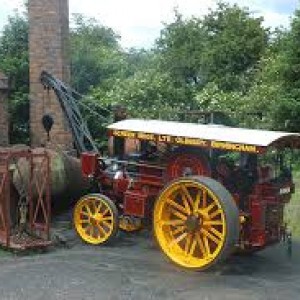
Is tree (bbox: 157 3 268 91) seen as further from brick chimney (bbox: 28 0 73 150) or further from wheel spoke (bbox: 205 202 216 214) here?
wheel spoke (bbox: 205 202 216 214)

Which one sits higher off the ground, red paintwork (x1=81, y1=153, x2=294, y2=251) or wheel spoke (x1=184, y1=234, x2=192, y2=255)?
red paintwork (x1=81, y1=153, x2=294, y2=251)

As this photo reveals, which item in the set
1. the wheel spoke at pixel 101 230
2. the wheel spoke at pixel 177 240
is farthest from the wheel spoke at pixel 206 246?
the wheel spoke at pixel 101 230

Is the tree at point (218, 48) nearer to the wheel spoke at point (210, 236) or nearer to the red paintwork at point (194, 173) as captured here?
the red paintwork at point (194, 173)

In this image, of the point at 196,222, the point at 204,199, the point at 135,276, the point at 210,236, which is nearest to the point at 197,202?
the point at 204,199

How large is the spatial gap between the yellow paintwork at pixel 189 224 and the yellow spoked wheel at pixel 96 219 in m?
1.37

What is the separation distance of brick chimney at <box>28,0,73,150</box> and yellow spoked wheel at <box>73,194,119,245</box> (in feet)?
17.6

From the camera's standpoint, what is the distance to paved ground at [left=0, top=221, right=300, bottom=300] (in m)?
8.44

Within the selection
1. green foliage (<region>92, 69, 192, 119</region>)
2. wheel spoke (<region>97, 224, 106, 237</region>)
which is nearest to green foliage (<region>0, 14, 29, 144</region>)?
green foliage (<region>92, 69, 192, 119</region>)

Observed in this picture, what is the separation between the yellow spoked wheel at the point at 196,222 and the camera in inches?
371

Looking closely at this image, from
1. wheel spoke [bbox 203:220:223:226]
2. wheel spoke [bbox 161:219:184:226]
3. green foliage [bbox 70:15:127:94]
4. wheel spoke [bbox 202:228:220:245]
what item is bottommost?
wheel spoke [bbox 202:228:220:245]

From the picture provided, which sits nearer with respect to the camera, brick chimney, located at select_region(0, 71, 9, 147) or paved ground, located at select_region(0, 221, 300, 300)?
paved ground, located at select_region(0, 221, 300, 300)

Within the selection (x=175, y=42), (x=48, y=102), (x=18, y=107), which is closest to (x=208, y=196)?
(x=48, y=102)

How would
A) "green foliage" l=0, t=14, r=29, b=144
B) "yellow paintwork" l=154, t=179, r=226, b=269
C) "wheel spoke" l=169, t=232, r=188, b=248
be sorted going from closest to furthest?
"yellow paintwork" l=154, t=179, r=226, b=269, "wheel spoke" l=169, t=232, r=188, b=248, "green foliage" l=0, t=14, r=29, b=144

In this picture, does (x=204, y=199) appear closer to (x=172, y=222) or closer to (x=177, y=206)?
(x=177, y=206)
